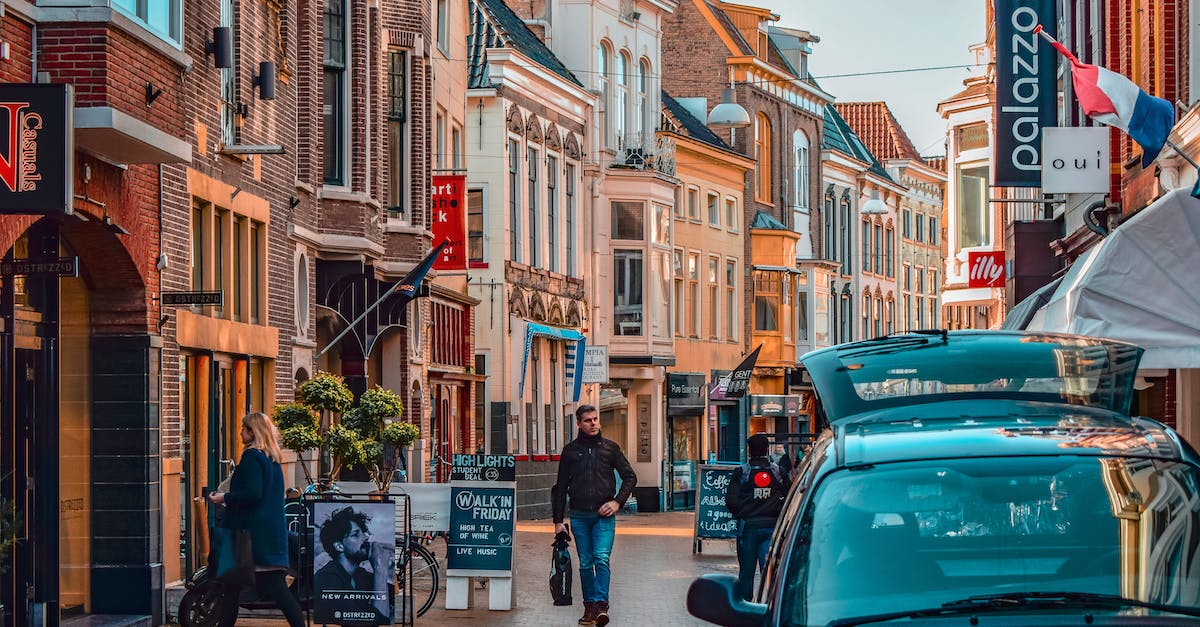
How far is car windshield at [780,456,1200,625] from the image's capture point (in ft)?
19.9

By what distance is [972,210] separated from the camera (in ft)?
140

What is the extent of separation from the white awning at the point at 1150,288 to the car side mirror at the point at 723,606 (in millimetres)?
7620

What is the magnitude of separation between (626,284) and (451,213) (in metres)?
17.6

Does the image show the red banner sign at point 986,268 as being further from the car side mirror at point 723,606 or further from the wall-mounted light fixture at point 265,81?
the car side mirror at point 723,606

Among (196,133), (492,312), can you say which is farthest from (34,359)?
(492,312)

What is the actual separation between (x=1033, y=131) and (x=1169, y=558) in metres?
18.8

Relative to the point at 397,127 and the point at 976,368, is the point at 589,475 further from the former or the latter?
the point at 397,127

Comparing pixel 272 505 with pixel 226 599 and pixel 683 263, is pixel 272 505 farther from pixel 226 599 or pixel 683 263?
pixel 683 263

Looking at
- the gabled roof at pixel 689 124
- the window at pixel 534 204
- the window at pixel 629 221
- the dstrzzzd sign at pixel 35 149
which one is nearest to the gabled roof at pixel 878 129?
the gabled roof at pixel 689 124

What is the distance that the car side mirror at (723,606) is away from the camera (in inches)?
257

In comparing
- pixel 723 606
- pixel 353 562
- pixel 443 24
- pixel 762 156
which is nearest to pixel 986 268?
pixel 443 24

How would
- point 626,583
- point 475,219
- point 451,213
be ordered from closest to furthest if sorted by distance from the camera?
point 626,583, point 451,213, point 475,219

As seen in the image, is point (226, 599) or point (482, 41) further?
point (482, 41)

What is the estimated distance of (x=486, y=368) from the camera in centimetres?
4003
